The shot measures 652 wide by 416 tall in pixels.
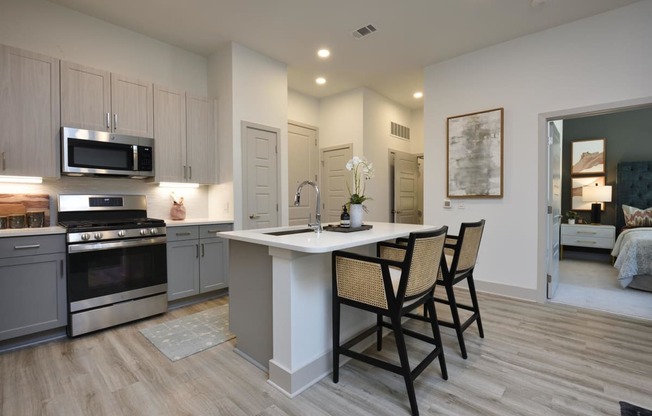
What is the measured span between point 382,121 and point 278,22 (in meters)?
2.73

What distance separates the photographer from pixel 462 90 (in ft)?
12.9

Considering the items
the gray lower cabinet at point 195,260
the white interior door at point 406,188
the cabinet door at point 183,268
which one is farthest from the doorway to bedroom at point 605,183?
the cabinet door at point 183,268

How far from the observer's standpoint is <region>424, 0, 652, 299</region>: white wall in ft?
9.73

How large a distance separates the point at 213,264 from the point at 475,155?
3.41 metres

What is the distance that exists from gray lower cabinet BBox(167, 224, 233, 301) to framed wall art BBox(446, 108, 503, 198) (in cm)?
292

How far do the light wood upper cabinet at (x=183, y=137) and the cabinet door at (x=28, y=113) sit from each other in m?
0.86

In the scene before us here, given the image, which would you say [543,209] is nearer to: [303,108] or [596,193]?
[596,193]

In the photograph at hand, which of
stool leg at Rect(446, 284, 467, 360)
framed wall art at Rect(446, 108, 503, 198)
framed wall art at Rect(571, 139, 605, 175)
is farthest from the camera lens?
framed wall art at Rect(571, 139, 605, 175)

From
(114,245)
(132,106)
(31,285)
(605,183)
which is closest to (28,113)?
(132,106)

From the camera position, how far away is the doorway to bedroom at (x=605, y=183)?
3.87 metres

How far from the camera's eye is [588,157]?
5852 millimetres

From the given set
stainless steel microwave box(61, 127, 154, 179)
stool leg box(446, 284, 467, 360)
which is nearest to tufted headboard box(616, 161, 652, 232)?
stool leg box(446, 284, 467, 360)

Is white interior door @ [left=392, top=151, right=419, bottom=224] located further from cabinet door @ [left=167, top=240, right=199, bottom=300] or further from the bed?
cabinet door @ [left=167, top=240, right=199, bottom=300]

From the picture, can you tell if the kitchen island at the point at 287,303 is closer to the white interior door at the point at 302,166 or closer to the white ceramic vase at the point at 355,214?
the white ceramic vase at the point at 355,214
